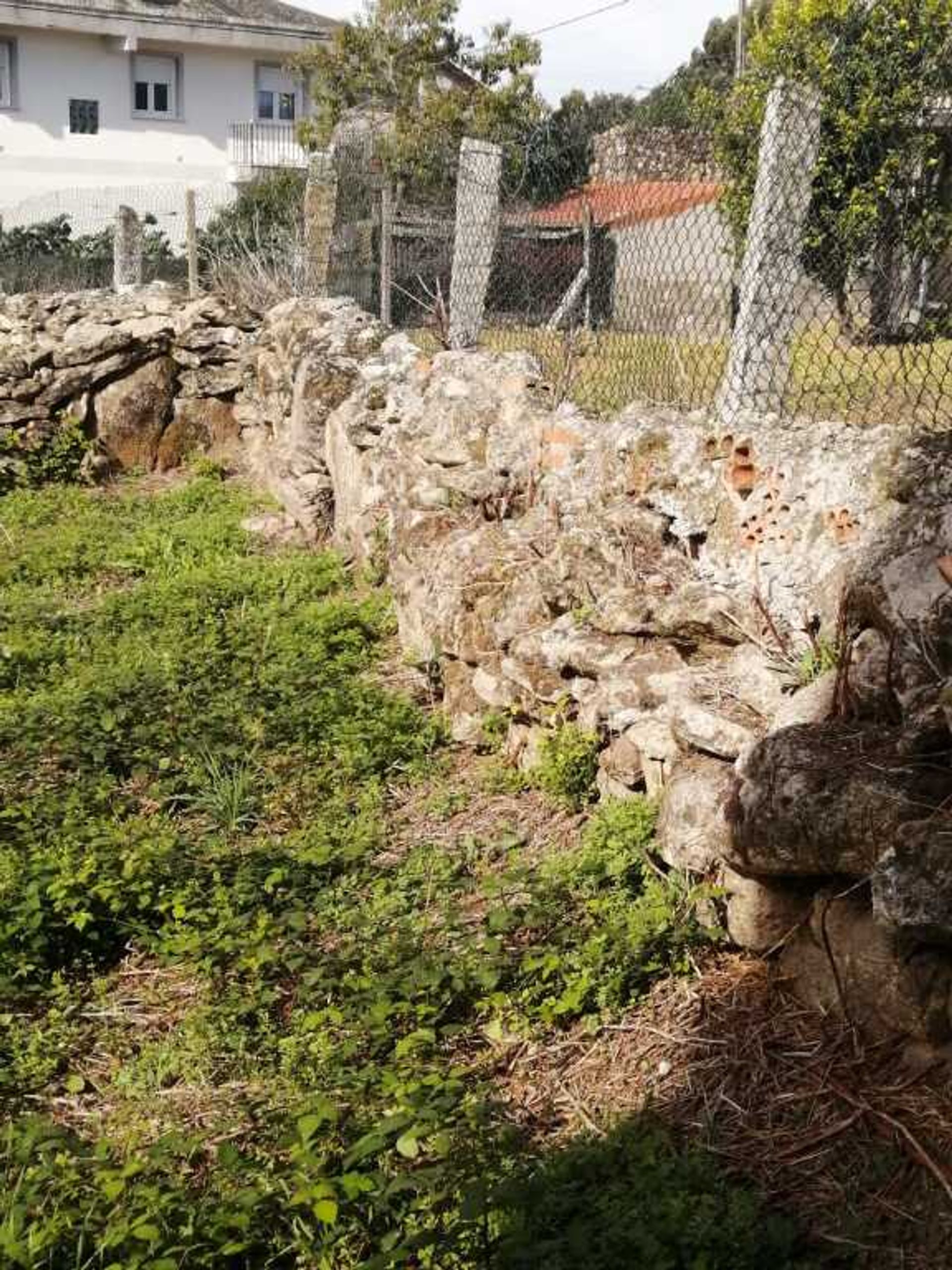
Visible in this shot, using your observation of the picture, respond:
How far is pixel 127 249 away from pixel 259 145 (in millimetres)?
15613

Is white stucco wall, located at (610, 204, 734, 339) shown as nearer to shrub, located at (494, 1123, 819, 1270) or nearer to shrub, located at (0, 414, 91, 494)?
shrub, located at (494, 1123, 819, 1270)

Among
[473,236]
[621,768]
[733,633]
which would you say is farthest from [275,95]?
[621,768]

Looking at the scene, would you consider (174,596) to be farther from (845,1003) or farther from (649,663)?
(845,1003)

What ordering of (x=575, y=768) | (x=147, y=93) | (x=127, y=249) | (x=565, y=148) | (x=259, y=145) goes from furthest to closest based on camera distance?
1. (x=259, y=145)
2. (x=147, y=93)
3. (x=127, y=249)
4. (x=565, y=148)
5. (x=575, y=768)

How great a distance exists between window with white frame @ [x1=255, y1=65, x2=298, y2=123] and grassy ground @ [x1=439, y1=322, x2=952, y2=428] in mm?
26211

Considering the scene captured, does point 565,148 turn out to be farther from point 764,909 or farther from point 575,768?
point 764,909

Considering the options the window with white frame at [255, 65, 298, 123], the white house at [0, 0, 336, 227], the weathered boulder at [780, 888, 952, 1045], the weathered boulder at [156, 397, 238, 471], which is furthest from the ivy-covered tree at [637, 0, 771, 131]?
the window with white frame at [255, 65, 298, 123]

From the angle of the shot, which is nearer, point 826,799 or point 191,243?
point 826,799

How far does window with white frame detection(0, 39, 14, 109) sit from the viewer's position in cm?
2867

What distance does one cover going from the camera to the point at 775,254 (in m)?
5.11

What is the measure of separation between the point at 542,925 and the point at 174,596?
415 cm

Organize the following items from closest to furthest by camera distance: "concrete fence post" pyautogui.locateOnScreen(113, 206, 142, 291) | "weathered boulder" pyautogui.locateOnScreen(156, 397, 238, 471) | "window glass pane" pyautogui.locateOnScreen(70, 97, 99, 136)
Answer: "weathered boulder" pyautogui.locateOnScreen(156, 397, 238, 471), "concrete fence post" pyautogui.locateOnScreen(113, 206, 142, 291), "window glass pane" pyautogui.locateOnScreen(70, 97, 99, 136)

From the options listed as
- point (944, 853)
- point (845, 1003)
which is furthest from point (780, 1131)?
point (944, 853)

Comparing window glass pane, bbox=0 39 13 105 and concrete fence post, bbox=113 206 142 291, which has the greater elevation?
window glass pane, bbox=0 39 13 105
